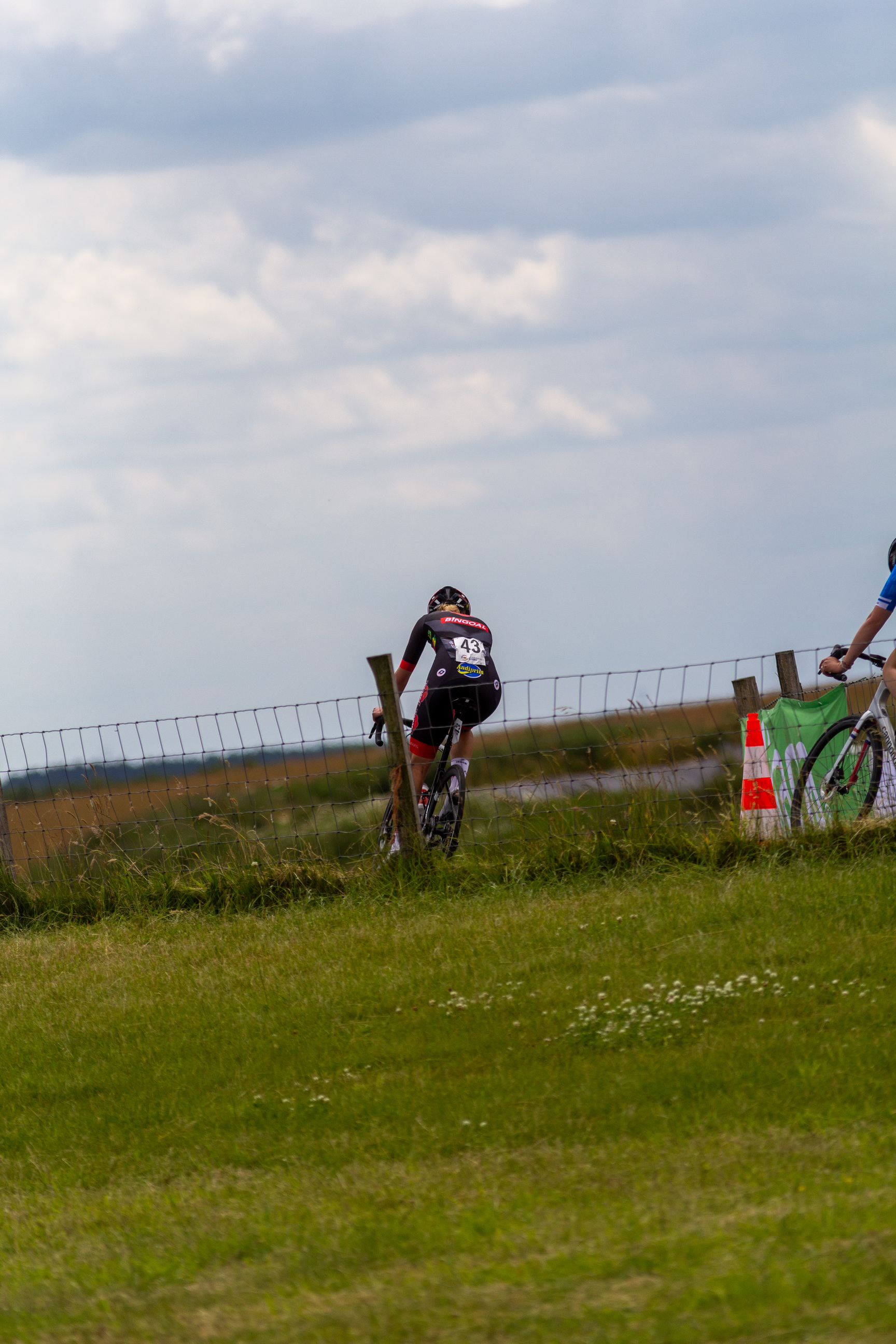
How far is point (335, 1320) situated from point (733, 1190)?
134cm

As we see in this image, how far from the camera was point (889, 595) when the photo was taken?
891 cm

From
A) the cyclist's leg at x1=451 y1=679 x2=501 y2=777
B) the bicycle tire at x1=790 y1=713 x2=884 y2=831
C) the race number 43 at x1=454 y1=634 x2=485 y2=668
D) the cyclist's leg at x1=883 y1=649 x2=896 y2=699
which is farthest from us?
the race number 43 at x1=454 y1=634 x2=485 y2=668

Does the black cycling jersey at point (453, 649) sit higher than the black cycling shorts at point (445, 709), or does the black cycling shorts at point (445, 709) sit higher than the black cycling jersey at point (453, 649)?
the black cycling jersey at point (453, 649)

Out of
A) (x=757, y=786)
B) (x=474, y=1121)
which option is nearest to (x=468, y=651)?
(x=757, y=786)

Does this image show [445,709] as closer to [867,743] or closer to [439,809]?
[439,809]

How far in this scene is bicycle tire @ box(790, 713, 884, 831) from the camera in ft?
29.5

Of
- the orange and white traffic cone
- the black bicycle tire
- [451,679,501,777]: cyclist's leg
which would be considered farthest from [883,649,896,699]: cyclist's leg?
the black bicycle tire

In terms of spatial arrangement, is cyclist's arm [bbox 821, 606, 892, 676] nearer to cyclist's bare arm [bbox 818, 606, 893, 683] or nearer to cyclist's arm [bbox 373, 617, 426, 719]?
cyclist's bare arm [bbox 818, 606, 893, 683]

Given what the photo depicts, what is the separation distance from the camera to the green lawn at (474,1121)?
362 centimetres

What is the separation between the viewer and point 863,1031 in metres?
5.64

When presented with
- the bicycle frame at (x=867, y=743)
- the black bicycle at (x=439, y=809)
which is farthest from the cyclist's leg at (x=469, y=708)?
the bicycle frame at (x=867, y=743)

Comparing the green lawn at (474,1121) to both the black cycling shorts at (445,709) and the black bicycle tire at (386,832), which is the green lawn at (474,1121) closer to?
the black bicycle tire at (386,832)

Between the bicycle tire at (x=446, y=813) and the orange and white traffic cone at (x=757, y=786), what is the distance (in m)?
2.03

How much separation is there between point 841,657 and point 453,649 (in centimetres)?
293
